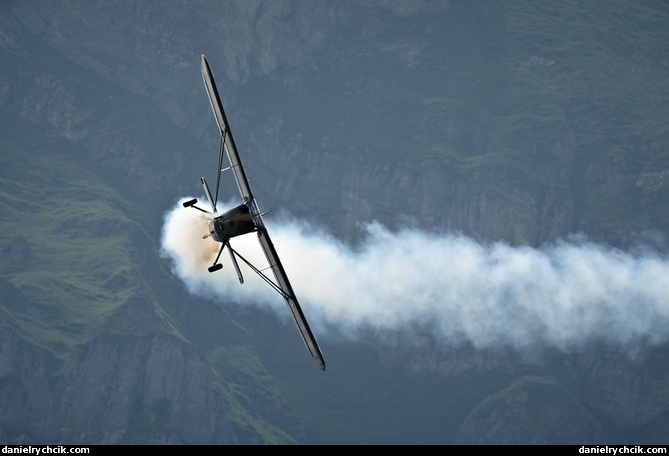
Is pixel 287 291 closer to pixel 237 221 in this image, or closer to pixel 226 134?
pixel 237 221

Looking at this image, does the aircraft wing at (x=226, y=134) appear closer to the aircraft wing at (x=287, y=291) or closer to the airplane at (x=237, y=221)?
the airplane at (x=237, y=221)

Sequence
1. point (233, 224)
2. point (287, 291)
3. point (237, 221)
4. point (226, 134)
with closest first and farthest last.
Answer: point (237, 221)
point (233, 224)
point (226, 134)
point (287, 291)

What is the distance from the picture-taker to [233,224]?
144m

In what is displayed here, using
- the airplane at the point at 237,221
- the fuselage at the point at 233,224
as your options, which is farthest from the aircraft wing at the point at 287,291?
the fuselage at the point at 233,224

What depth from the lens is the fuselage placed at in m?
143

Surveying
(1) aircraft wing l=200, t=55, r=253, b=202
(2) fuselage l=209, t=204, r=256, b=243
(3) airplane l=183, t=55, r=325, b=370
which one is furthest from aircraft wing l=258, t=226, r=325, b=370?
(1) aircraft wing l=200, t=55, r=253, b=202

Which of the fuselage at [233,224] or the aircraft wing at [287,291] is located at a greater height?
the aircraft wing at [287,291]

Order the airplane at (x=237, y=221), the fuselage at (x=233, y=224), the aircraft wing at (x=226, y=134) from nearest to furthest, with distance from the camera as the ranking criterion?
the fuselage at (x=233, y=224), the airplane at (x=237, y=221), the aircraft wing at (x=226, y=134)

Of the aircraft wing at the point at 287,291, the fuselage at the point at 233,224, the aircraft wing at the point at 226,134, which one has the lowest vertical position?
the fuselage at the point at 233,224

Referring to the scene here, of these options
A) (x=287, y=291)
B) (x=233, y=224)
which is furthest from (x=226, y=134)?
(x=287, y=291)

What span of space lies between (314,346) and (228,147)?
75.5ft

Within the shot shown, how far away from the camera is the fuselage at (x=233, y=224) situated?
143250 millimetres
